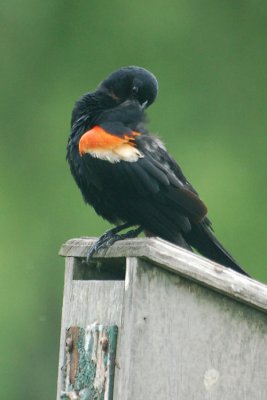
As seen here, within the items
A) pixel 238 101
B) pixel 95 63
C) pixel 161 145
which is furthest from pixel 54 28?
pixel 161 145

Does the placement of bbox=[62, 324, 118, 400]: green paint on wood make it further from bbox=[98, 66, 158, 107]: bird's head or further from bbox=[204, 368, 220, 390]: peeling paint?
bbox=[98, 66, 158, 107]: bird's head

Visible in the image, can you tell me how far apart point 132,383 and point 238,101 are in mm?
7948

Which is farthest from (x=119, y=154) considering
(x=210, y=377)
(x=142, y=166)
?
(x=210, y=377)

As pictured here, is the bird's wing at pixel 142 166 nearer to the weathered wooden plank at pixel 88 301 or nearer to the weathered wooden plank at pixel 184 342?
the weathered wooden plank at pixel 88 301

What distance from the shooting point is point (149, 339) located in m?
3.07

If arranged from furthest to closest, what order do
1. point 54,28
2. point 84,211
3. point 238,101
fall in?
point 54,28, point 238,101, point 84,211

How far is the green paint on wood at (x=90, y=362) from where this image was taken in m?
3.08

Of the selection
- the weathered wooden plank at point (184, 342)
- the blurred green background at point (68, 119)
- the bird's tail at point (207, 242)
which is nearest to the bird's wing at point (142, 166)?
the bird's tail at point (207, 242)

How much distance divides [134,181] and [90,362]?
2.69ft

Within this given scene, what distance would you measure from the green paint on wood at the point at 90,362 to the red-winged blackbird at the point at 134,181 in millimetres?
377

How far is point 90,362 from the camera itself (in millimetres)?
3154

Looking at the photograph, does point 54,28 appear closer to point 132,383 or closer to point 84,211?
point 84,211

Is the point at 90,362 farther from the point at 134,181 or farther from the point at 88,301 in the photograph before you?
the point at 134,181

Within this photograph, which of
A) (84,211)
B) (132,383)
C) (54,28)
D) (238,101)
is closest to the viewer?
(132,383)
